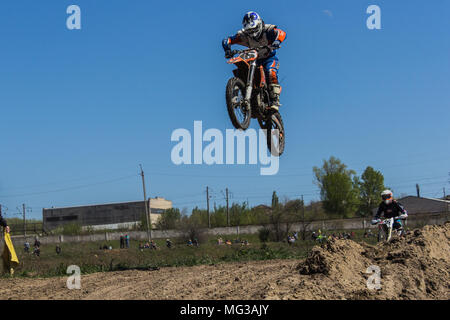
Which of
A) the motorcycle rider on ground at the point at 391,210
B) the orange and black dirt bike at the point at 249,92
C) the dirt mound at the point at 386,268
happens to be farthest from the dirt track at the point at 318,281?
the orange and black dirt bike at the point at 249,92

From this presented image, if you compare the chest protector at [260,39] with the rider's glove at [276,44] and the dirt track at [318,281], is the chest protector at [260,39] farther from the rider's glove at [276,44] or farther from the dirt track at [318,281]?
the dirt track at [318,281]

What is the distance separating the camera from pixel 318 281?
280 inches

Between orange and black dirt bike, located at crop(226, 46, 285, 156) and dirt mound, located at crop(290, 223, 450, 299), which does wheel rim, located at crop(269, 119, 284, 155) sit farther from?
dirt mound, located at crop(290, 223, 450, 299)

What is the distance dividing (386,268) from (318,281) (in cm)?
160

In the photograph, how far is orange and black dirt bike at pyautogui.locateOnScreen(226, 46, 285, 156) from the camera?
10484 mm

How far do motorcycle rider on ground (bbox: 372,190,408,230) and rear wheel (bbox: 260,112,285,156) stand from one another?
2992mm

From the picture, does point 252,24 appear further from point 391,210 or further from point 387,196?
point 391,210

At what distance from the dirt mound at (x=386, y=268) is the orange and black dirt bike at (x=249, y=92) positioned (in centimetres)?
360

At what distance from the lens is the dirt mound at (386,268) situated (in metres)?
6.96

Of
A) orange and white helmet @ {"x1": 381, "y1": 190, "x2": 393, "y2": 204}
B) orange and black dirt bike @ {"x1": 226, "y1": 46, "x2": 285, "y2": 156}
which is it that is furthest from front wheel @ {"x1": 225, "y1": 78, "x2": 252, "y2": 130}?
orange and white helmet @ {"x1": 381, "y1": 190, "x2": 393, "y2": 204}

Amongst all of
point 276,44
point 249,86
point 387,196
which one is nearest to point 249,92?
point 249,86

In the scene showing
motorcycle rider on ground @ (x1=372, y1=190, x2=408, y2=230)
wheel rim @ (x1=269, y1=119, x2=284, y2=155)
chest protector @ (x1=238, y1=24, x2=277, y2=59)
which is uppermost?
chest protector @ (x1=238, y1=24, x2=277, y2=59)
